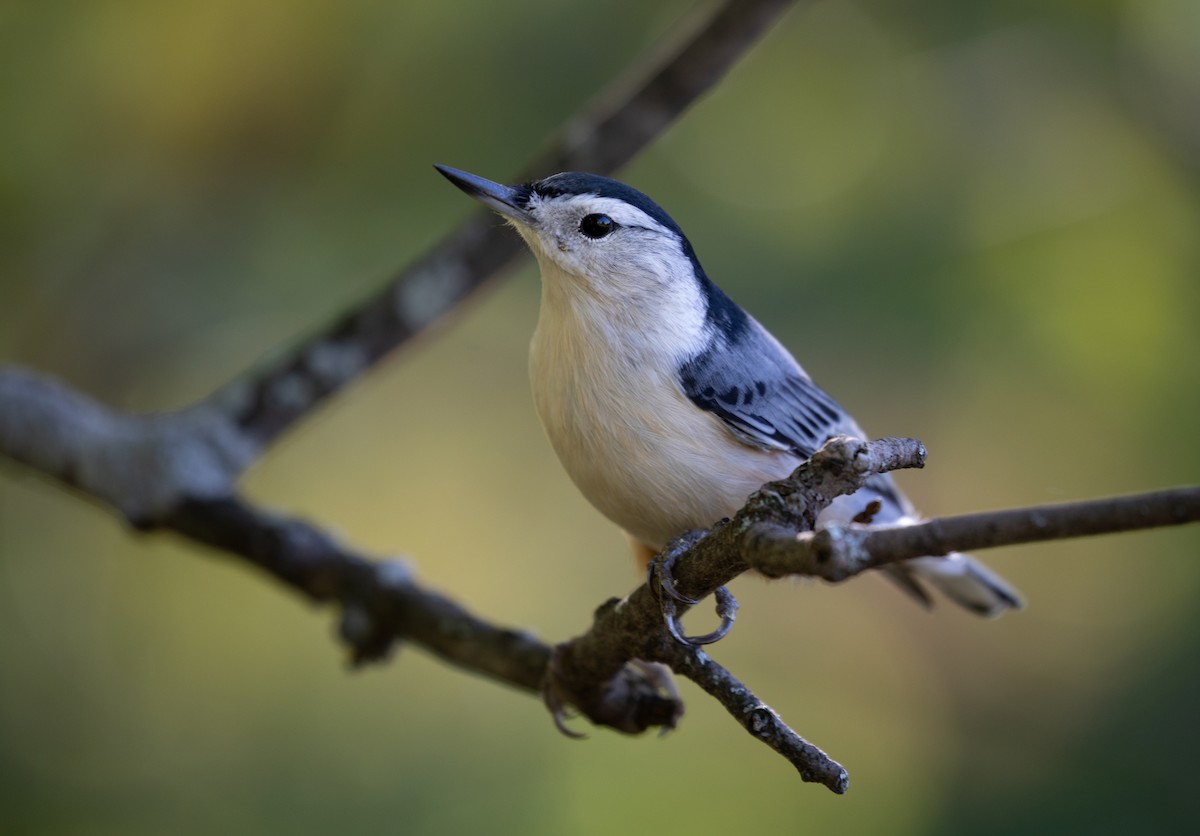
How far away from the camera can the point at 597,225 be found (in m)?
1.19

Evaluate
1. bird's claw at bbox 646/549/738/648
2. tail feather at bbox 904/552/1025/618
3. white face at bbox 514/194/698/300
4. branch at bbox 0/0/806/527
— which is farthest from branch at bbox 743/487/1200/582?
branch at bbox 0/0/806/527

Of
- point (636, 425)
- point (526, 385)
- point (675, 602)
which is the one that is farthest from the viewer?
point (526, 385)

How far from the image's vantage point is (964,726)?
1.91 meters

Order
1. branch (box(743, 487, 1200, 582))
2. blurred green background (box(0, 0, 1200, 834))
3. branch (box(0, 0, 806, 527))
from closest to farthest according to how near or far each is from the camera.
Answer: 1. branch (box(743, 487, 1200, 582))
2. branch (box(0, 0, 806, 527))
3. blurred green background (box(0, 0, 1200, 834))

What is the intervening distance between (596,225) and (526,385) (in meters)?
1.09

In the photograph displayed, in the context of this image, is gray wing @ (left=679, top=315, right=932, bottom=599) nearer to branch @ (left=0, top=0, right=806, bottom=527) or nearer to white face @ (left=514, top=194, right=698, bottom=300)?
white face @ (left=514, top=194, right=698, bottom=300)

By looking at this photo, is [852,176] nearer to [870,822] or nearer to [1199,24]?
[1199,24]

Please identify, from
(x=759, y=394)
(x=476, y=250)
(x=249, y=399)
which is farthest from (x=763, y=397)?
(x=249, y=399)

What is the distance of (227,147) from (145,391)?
579mm

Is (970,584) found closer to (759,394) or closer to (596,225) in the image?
(759,394)

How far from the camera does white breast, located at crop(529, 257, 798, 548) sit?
1.10 meters

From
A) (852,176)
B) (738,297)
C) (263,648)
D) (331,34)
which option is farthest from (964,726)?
(331,34)

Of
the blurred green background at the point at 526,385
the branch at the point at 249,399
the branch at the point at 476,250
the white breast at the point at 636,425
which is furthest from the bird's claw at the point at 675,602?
the blurred green background at the point at 526,385

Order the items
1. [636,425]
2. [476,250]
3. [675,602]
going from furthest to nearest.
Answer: [476,250] < [636,425] < [675,602]
